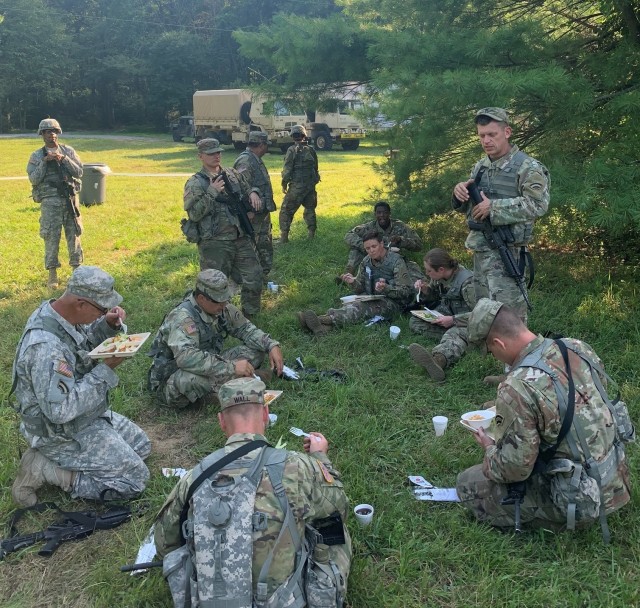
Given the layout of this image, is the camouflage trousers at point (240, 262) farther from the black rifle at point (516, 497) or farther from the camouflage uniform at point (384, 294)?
the black rifle at point (516, 497)

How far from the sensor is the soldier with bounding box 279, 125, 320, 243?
10305mm

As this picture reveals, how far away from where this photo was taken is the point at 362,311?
269 inches

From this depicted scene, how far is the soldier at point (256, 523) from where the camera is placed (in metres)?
2.43

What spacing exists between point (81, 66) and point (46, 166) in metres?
43.4

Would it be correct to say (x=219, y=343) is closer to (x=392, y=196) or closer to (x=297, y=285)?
(x=297, y=285)

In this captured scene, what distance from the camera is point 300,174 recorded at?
1038 cm

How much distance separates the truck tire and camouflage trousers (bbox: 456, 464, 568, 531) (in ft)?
86.1

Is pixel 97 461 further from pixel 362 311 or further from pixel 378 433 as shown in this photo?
pixel 362 311

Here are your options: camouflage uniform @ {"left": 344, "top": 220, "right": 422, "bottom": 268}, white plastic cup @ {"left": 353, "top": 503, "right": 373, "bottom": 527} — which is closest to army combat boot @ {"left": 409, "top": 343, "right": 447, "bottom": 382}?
white plastic cup @ {"left": 353, "top": 503, "right": 373, "bottom": 527}

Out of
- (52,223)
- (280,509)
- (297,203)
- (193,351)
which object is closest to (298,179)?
(297,203)

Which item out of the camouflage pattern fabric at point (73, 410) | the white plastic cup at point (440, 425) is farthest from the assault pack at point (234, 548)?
the white plastic cup at point (440, 425)

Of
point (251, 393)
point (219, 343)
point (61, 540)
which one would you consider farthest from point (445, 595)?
point (219, 343)

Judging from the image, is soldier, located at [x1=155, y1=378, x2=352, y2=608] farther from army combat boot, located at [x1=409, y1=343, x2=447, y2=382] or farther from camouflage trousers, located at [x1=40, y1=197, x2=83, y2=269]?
camouflage trousers, located at [x1=40, y1=197, x2=83, y2=269]

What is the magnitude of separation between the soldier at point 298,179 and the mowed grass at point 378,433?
595 millimetres
